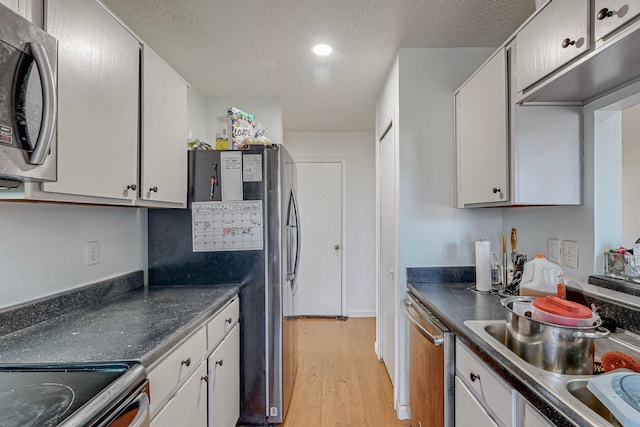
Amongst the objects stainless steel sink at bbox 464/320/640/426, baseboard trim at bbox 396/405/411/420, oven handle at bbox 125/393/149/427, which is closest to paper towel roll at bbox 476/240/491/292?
stainless steel sink at bbox 464/320/640/426

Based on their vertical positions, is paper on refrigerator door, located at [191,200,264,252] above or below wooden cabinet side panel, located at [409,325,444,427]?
above

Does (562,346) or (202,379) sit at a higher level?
(562,346)

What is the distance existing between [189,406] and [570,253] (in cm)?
182

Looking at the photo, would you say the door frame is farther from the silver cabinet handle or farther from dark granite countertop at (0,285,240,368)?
the silver cabinet handle

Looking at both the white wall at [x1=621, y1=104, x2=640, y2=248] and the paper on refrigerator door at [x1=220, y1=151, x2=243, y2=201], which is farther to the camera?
the paper on refrigerator door at [x1=220, y1=151, x2=243, y2=201]

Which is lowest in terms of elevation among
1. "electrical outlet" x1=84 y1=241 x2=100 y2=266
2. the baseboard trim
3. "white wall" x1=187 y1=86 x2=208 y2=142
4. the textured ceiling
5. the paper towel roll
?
the baseboard trim

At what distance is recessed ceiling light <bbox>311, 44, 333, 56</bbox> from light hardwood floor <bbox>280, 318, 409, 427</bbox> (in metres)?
2.38

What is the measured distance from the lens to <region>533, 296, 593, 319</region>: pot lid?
0.98 m

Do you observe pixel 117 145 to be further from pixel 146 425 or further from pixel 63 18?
pixel 146 425

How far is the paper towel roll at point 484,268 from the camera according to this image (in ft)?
5.93

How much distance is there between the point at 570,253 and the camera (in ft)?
5.08

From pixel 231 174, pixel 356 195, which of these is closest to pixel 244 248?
pixel 231 174

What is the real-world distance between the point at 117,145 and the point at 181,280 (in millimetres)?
996

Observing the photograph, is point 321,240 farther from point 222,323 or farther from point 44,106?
point 44,106
